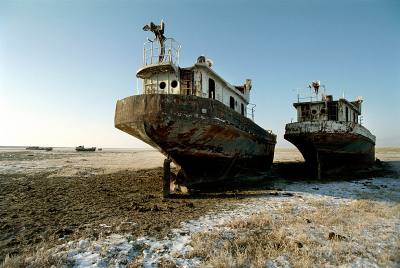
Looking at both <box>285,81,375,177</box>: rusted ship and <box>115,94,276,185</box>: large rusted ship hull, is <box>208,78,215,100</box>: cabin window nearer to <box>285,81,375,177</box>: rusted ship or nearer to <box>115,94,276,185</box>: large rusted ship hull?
<box>115,94,276,185</box>: large rusted ship hull

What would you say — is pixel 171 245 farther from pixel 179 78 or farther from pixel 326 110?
pixel 326 110

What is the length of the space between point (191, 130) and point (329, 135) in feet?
29.2

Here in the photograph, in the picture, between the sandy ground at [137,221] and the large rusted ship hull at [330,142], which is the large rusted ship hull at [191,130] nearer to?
the sandy ground at [137,221]

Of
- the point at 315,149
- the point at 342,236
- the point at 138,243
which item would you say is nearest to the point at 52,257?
the point at 138,243

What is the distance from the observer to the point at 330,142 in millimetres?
15000

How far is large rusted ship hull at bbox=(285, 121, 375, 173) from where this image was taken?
14795mm

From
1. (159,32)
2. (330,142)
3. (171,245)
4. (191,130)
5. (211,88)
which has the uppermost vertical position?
(159,32)

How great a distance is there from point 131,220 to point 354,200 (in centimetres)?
715

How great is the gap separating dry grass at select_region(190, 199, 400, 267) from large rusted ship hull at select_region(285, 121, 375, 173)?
806cm

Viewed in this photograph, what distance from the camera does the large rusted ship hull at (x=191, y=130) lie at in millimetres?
9406

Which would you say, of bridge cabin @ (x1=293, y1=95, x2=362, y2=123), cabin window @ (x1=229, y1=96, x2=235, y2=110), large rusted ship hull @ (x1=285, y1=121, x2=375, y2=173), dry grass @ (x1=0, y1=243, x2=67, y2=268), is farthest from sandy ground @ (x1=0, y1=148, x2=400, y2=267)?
bridge cabin @ (x1=293, y1=95, x2=362, y2=123)

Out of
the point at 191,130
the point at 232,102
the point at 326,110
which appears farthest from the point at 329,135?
the point at 191,130

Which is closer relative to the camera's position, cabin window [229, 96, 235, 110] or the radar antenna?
the radar antenna

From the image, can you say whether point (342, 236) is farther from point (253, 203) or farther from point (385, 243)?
point (253, 203)
